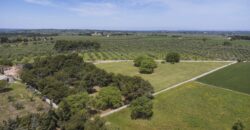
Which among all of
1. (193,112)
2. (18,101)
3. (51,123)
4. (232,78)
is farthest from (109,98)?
(232,78)

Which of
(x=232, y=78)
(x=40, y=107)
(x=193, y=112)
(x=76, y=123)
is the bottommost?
(x=40, y=107)

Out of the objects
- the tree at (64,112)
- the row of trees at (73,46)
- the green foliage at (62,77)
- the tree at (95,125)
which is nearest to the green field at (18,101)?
the green foliage at (62,77)

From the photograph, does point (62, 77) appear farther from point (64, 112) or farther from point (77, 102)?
point (64, 112)

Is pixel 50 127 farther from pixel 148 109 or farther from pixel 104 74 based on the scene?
pixel 104 74

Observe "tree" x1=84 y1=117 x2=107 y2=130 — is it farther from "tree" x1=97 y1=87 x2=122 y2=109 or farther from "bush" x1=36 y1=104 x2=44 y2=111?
"bush" x1=36 y1=104 x2=44 y2=111

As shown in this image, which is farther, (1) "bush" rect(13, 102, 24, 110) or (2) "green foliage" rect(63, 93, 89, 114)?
(1) "bush" rect(13, 102, 24, 110)

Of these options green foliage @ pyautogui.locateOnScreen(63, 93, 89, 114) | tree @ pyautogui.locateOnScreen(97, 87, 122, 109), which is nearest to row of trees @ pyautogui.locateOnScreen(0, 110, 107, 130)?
green foliage @ pyautogui.locateOnScreen(63, 93, 89, 114)
